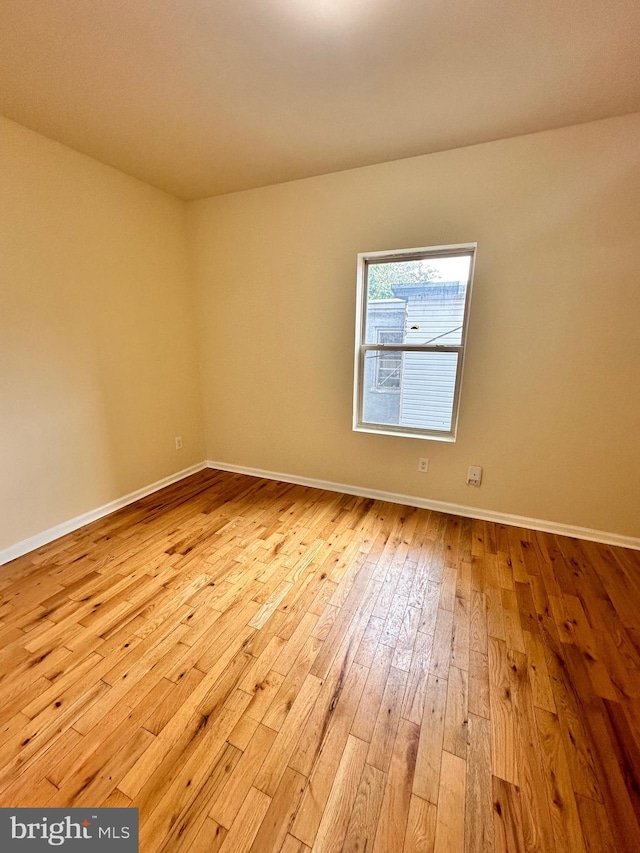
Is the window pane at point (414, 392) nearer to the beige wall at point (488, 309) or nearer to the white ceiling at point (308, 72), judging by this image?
the beige wall at point (488, 309)

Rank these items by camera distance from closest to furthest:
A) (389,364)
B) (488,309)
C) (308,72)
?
(308,72)
(488,309)
(389,364)

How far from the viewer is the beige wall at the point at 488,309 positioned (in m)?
1.99

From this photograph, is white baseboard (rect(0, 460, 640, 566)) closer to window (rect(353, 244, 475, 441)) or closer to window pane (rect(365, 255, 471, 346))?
window (rect(353, 244, 475, 441))

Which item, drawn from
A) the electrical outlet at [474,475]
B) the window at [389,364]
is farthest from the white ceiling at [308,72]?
the electrical outlet at [474,475]

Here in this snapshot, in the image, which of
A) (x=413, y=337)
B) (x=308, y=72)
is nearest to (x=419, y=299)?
(x=413, y=337)

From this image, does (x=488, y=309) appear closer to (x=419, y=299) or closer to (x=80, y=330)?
(x=419, y=299)

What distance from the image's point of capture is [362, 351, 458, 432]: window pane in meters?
2.54

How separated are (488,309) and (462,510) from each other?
59.1 inches

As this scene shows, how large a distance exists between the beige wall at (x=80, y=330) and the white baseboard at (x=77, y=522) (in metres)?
0.04

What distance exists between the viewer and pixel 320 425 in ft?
9.79

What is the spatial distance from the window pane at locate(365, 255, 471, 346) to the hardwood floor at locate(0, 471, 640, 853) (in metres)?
1.54

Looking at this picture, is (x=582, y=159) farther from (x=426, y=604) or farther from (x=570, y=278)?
(x=426, y=604)

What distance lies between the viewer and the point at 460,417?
248 centimetres

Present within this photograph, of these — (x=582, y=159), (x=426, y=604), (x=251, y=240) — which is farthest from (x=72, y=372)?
(x=582, y=159)
